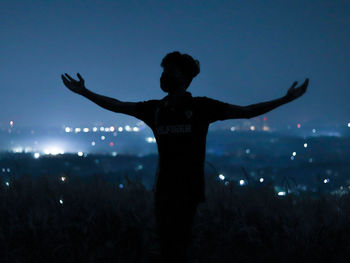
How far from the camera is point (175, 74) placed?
2.56 metres

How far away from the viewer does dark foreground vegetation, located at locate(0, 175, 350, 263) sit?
4262 millimetres

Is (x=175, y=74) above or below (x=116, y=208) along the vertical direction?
above

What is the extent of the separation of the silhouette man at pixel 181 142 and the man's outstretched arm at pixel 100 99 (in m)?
0.35

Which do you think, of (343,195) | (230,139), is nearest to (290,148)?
(230,139)

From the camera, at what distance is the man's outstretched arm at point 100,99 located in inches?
115

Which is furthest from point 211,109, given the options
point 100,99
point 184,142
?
point 100,99

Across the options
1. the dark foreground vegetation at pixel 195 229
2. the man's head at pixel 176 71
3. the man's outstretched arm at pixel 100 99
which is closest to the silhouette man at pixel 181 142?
the man's head at pixel 176 71

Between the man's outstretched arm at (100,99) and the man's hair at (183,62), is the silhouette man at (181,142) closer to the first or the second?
the man's hair at (183,62)

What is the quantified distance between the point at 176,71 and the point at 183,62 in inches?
4.0

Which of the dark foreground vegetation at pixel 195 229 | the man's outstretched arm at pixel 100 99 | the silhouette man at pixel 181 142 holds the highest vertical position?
the man's outstretched arm at pixel 100 99

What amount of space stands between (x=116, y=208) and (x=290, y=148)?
269 ft

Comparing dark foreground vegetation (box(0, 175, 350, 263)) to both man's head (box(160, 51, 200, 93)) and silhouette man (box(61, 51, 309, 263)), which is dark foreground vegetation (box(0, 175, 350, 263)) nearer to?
silhouette man (box(61, 51, 309, 263))

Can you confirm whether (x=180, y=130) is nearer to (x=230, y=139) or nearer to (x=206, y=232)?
(x=206, y=232)

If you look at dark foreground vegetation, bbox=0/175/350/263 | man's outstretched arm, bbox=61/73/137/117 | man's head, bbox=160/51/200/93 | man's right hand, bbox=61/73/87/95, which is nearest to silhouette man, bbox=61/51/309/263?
man's head, bbox=160/51/200/93
